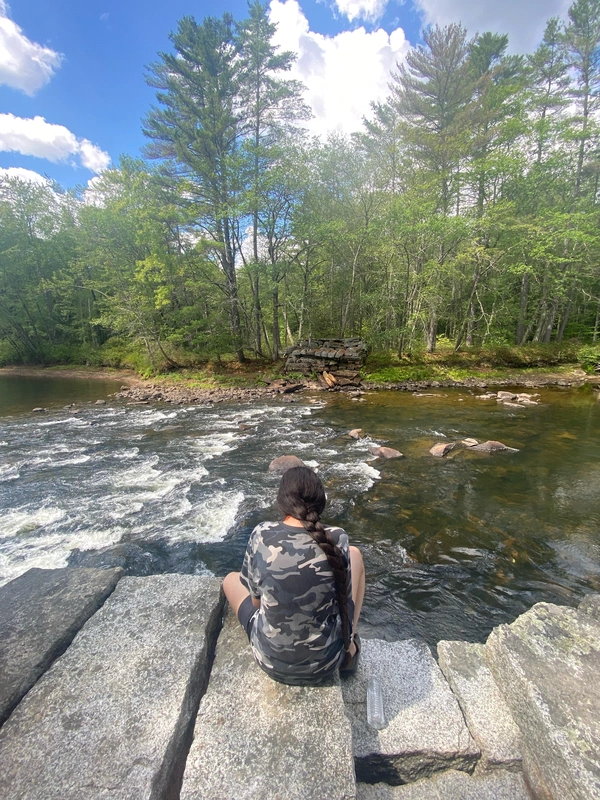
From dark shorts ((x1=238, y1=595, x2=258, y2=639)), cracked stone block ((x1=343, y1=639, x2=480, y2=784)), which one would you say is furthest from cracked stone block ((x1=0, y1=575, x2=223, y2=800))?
cracked stone block ((x1=343, y1=639, x2=480, y2=784))

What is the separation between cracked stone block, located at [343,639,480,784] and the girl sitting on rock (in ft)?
1.11

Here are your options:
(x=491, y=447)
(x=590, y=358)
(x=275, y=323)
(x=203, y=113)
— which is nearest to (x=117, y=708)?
(x=491, y=447)

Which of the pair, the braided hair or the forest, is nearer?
the braided hair

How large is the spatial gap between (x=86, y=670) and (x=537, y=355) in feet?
80.3

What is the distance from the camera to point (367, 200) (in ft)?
60.2

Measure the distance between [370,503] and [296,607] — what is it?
4.33 m

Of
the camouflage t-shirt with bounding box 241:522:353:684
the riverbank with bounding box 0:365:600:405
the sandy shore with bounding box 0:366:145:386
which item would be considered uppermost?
the camouflage t-shirt with bounding box 241:522:353:684

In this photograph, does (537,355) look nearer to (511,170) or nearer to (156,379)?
(511,170)

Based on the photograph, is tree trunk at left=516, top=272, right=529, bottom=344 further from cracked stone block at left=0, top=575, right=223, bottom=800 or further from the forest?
cracked stone block at left=0, top=575, right=223, bottom=800

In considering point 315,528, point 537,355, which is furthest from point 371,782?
point 537,355

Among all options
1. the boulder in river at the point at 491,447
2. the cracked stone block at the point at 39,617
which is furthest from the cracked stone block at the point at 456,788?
the boulder in river at the point at 491,447

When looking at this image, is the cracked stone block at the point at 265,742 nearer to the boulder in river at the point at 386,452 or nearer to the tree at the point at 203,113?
the boulder in river at the point at 386,452

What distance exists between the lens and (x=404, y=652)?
2.57 m

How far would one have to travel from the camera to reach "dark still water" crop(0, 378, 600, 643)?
4.13 m
